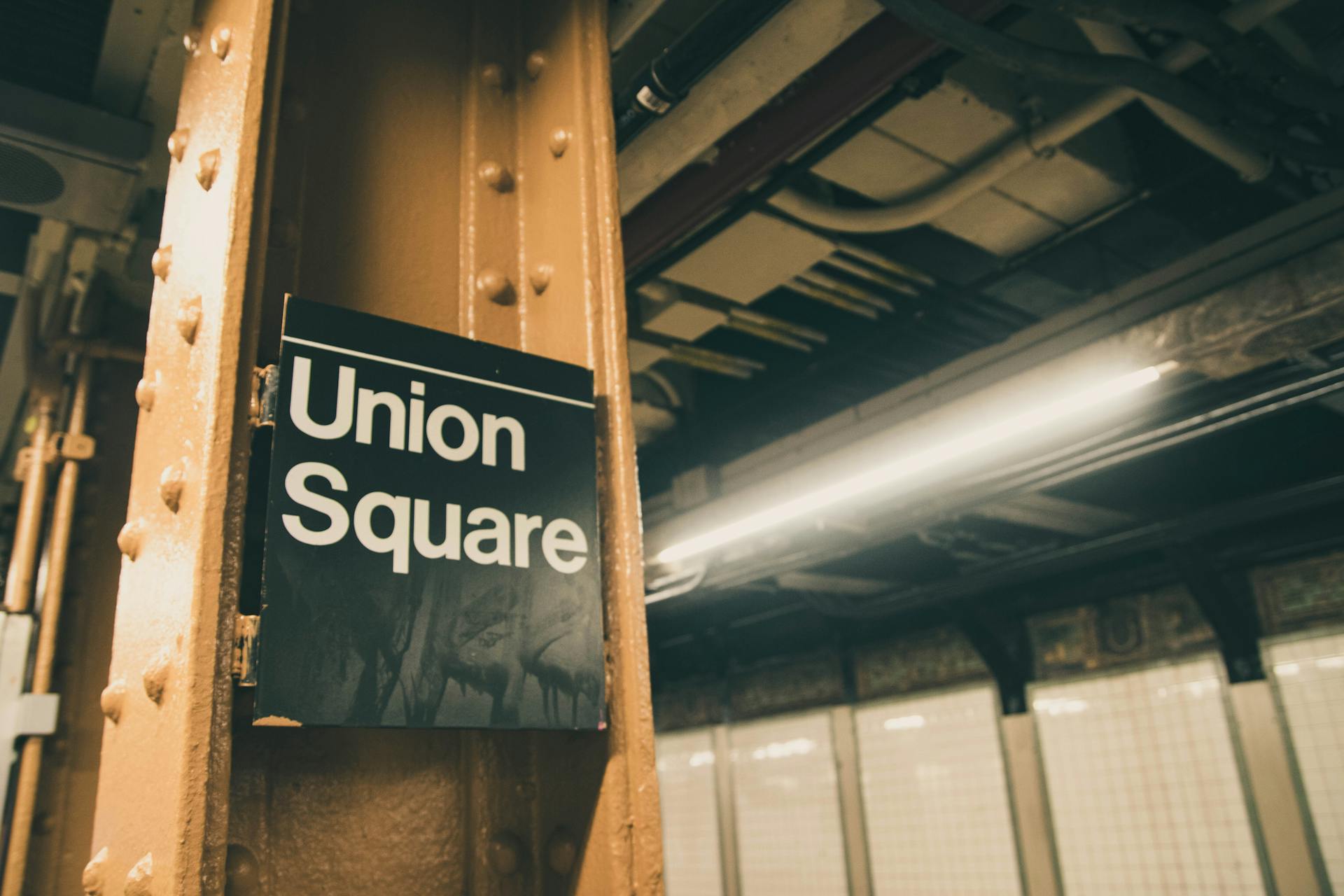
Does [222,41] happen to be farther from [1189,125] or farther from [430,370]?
[1189,125]

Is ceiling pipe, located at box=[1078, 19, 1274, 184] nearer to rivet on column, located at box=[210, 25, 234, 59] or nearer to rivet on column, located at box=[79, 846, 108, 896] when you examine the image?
rivet on column, located at box=[210, 25, 234, 59]

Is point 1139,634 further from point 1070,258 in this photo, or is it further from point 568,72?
point 568,72

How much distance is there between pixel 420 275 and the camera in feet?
4.84

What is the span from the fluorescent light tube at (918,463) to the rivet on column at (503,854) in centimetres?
333

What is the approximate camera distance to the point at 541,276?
5.01ft

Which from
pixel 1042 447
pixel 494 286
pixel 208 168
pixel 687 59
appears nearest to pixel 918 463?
pixel 1042 447

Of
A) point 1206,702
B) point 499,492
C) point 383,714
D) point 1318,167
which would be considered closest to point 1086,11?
point 1318,167

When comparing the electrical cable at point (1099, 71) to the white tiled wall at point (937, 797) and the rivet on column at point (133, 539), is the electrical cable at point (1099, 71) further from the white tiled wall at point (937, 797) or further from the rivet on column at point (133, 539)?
the white tiled wall at point (937, 797)

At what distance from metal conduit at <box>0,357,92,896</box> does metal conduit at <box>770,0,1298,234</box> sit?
2.48 m

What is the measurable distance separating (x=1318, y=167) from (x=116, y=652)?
3.63 meters

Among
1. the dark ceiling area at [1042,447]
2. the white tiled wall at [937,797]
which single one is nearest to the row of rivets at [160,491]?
the dark ceiling area at [1042,447]

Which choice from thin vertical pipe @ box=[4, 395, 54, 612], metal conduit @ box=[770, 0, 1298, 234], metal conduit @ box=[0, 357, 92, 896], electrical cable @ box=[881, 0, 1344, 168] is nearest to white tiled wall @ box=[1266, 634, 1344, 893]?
electrical cable @ box=[881, 0, 1344, 168]

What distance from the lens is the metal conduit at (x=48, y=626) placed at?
8.89 ft

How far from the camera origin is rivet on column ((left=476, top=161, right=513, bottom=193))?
1.59 meters
